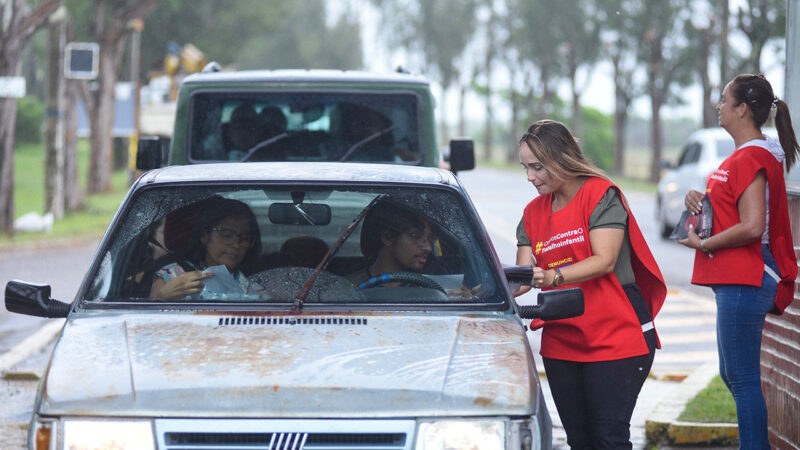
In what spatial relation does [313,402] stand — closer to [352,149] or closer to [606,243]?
[606,243]

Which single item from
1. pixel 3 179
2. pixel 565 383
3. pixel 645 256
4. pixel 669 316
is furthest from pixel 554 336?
pixel 3 179

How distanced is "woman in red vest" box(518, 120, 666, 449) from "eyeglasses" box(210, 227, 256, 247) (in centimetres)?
108

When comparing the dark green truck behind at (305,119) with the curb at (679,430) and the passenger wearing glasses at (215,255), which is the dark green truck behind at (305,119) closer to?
the curb at (679,430)

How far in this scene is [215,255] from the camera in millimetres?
4492

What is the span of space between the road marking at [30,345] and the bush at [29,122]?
51798mm

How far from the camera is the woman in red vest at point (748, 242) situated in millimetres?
4770

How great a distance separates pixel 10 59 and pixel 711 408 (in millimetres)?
15277

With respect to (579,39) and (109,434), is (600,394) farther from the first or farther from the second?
(579,39)

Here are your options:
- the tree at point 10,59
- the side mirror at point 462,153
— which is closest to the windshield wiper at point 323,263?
the side mirror at point 462,153

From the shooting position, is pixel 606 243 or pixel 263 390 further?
pixel 606 243

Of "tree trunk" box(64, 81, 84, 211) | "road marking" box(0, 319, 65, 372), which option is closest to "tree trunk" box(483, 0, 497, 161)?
"tree trunk" box(64, 81, 84, 211)

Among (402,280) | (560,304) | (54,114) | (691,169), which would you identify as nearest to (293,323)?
(402,280)

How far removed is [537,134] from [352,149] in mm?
4078

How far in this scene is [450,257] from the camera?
14.3 ft
